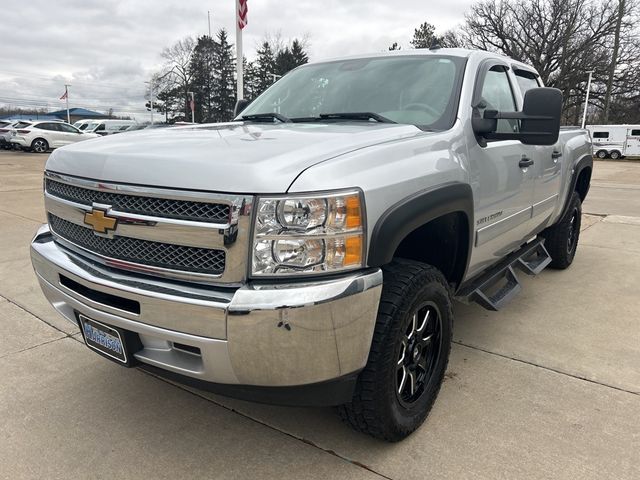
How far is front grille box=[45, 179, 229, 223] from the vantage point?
1877 millimetres

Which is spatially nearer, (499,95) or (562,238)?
(499,95)

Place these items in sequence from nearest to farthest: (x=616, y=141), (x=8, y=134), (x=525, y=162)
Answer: (x=525, y=162), (x=8, y=134), (x=616, y=141)

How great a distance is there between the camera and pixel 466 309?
163 inches

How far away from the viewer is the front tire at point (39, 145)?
2327 cm

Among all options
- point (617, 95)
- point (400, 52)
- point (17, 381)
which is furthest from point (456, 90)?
point (617, 95)

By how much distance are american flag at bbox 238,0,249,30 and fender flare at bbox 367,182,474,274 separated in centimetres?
914

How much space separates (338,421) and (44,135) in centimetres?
2479

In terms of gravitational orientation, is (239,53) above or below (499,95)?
above

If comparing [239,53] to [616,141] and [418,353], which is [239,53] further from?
[616,141]

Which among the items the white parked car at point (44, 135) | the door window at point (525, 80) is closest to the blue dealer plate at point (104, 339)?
the door window at point (525, 80)

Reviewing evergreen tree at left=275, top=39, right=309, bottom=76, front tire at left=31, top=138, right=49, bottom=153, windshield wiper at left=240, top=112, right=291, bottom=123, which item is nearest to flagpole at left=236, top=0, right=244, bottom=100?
windshield wiper at left=240, top=112, right=291, bottom=123

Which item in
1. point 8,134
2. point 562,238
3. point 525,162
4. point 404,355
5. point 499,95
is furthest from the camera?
point 8,134

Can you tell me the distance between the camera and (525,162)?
3432 mm

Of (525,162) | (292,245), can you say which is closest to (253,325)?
(292,245)
